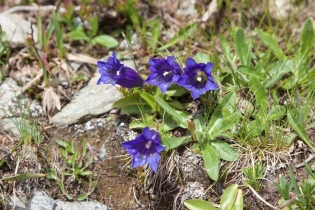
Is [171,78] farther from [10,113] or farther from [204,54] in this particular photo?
[10,113]

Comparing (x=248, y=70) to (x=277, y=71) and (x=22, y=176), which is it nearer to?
(x=277, y=71)

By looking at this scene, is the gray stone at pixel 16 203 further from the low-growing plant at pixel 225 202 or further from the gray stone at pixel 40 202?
the low-growing plant at pixel 225 202

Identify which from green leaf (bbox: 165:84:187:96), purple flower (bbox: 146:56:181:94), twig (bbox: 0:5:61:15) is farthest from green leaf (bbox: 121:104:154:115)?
twig (bbox: 0:5:61:15)

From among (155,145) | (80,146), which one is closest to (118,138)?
(80,146)

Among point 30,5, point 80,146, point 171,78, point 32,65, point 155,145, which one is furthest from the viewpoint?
point 30,5

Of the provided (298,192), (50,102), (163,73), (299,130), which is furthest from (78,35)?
(298,192)

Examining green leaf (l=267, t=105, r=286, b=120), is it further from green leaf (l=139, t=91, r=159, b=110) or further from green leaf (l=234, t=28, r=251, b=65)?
green leaf (l=139, t=91, r=159, b=110)
